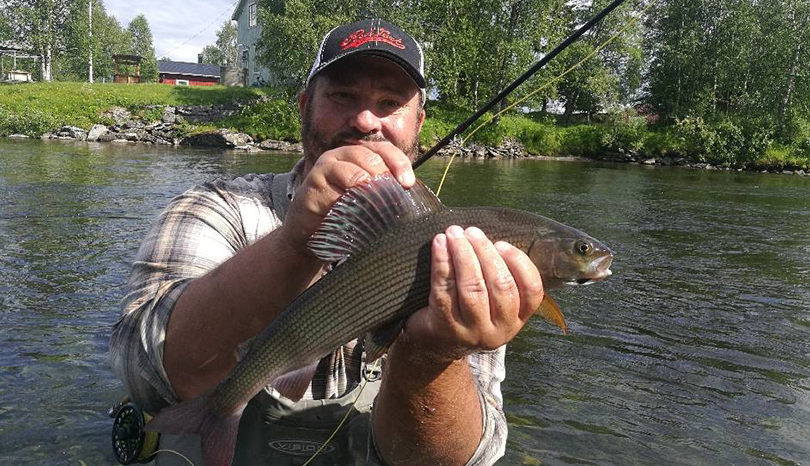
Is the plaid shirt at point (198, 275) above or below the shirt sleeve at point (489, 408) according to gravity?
above

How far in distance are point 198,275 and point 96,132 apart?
36615 mm

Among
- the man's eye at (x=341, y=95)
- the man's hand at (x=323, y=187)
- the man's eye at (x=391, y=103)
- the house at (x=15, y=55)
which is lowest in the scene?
the man's hand at (x=323, y=187)

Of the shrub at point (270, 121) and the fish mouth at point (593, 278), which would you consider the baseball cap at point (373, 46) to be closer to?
the fish mouth at point (593, 278)

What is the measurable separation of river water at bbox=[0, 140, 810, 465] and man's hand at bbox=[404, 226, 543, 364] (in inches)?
149

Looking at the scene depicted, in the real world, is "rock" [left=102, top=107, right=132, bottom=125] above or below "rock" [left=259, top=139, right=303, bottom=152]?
above

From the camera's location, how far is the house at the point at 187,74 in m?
71.6

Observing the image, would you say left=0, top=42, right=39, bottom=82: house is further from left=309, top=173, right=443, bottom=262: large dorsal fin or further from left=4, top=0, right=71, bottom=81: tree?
left=309, top=173, right=443, bottom=262: large dorsal fin

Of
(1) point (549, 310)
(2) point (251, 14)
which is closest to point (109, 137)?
(2) point (251, 14)

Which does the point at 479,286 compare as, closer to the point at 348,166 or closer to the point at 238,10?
the point at 348,166

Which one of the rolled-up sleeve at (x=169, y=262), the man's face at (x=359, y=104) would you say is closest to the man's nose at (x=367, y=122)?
the man's face at (x=359, y=104)

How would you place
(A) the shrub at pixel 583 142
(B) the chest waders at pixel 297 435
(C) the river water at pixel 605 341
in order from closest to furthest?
1. (B) the chest waders at pixel 297 435
2. (C) the river water at pixel 605 341
3. (A) the shrub at pixel 583 142

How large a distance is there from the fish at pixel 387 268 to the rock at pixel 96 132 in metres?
36.7

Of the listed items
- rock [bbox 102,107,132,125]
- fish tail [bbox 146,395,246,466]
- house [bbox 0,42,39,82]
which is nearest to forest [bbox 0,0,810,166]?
rock [bbox 102,107,132,125]

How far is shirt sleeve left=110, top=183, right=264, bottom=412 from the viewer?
7.41 ft
